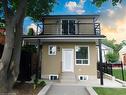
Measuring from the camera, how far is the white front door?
24625mm

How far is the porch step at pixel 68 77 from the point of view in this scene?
70.8 ft

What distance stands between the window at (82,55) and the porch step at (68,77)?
1.82 m

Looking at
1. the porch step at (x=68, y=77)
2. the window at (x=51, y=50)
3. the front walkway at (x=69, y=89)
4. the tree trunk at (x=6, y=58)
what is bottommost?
the front walkway at (x=69, y=89)

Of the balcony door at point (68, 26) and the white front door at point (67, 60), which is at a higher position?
the balcony door at point (68, 26)

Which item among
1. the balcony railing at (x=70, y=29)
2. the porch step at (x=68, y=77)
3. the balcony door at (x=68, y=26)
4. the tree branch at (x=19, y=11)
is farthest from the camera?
the balcony door at (x=68, y=26)

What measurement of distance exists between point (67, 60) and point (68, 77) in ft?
9.43

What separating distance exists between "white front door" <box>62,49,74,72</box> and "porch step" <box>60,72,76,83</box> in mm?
925

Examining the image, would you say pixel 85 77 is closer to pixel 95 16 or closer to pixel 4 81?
pixel 95 16

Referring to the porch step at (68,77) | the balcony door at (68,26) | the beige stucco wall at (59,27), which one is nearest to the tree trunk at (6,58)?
the porch step at (68,77)

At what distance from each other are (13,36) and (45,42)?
37.7 ft

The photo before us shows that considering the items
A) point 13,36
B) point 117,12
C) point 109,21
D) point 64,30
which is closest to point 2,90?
point 13,36

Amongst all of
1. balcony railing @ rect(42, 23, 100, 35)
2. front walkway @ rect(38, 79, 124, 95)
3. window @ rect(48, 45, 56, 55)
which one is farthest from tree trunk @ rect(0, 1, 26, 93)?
balcony railing @ rect(42, 23, 100, 35)

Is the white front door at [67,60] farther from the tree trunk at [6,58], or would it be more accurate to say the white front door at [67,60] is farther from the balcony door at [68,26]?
the tree trunk at [6,58]

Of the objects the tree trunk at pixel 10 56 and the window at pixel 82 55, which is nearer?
the tree trunk at pixel 10 56
